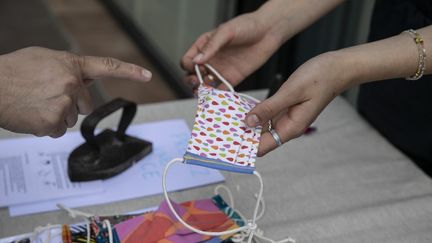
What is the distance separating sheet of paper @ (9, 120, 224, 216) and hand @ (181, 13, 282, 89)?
0.15m

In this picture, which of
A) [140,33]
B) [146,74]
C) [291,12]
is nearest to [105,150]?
[146,74]

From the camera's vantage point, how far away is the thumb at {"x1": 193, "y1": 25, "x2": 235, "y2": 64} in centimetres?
85

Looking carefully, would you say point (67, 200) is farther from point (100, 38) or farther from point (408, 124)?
point (100, 38)

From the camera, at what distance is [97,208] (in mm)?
779

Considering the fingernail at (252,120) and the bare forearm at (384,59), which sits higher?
the bare forearm at (384,59)

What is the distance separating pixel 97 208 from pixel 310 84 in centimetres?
38

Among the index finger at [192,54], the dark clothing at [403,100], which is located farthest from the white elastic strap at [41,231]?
the dark clothing at [403,100]

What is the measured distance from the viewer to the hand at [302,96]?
2.18 ft

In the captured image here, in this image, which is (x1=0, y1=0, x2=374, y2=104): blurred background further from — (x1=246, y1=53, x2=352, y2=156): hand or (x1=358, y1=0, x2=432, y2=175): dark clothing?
(x1=246, y1=53, x2=352, y2=156): hand

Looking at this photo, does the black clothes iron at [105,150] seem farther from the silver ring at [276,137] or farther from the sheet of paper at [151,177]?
the silver ring at [276,137]

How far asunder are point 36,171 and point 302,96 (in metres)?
0.48

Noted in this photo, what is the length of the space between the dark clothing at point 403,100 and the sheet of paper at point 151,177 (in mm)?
382

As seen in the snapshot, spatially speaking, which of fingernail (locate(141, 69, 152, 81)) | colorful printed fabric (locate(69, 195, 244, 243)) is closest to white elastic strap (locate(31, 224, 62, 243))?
colorful printed fabric (locate(69, 195, 244, 243))

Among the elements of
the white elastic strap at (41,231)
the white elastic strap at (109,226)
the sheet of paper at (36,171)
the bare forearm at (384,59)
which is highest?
the bare forearm at (384,59)
